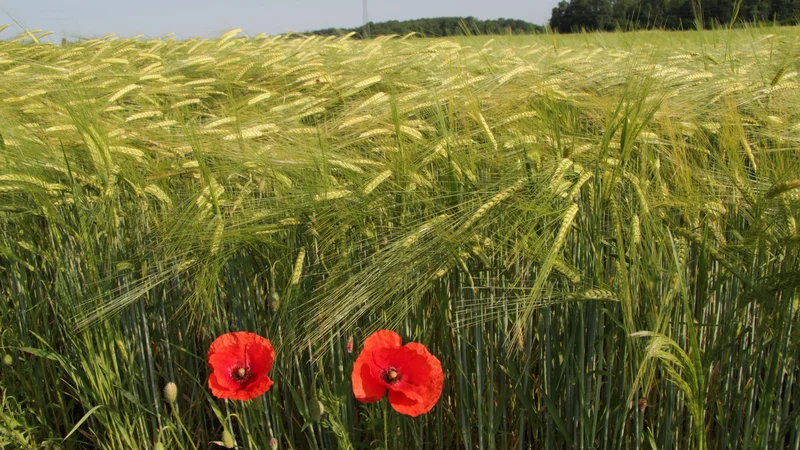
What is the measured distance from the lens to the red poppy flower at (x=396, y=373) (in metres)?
0.97

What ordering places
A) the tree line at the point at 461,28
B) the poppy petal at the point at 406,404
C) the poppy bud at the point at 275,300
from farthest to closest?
the tree line at the point at 461,28
the poppy bud at the point at 275,300
the poppy petal at the point at 406,404

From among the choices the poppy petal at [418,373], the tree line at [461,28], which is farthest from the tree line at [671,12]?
the poppy petal at [418,373]

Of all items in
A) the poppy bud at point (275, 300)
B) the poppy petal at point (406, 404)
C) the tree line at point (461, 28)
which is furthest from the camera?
the tree line at point (461, 28)

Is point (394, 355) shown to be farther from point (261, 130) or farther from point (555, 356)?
point (261, 130)

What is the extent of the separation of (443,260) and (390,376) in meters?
0.19

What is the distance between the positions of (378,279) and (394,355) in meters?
0.12

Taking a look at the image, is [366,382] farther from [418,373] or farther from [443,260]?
[443,260]

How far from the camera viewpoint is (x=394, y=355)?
1.00 meters

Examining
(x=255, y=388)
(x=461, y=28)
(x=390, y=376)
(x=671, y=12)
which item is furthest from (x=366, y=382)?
(x=671, y=12)

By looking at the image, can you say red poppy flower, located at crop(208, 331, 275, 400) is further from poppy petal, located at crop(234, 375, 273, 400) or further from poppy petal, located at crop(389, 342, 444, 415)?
poppy petal, located at crop(389, 342, 444, 415)

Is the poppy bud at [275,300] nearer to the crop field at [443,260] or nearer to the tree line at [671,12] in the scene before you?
the crop field at [443,260]

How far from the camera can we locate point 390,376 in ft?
3.25

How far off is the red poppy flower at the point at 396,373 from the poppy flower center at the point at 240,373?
0.64 ft

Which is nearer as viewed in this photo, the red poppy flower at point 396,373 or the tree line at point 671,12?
the red poppy flower at point 396,373
